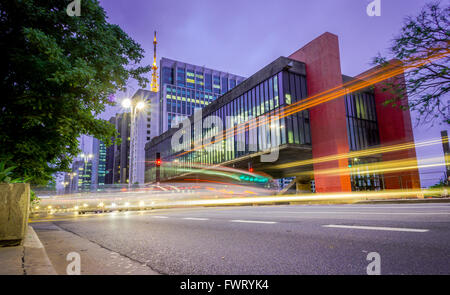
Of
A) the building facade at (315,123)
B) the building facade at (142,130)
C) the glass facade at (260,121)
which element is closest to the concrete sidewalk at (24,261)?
the building facade at (315,123)

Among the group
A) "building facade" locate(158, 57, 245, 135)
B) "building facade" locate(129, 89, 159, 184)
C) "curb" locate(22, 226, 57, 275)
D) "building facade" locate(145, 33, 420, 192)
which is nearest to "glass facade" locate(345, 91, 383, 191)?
"building facade" locate(145, 33, 420, 192)

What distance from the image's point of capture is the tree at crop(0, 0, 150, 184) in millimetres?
6223

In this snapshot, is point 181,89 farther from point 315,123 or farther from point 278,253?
point 278,253

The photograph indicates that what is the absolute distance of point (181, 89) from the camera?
130875 millimetres

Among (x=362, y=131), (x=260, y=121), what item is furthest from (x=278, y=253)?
(x=362, y=131)

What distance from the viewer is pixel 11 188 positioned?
149 inches

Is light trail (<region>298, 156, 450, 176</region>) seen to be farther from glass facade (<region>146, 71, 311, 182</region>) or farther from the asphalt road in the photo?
the asphalt road

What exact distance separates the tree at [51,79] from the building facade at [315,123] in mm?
21424

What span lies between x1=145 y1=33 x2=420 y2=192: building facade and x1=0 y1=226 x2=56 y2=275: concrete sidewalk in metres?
24.9

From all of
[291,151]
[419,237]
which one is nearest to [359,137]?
[291,151]

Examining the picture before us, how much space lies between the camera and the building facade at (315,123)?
29.3 m

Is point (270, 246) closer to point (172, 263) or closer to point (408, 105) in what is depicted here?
point (172, 263)

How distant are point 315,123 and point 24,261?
3111 cm
